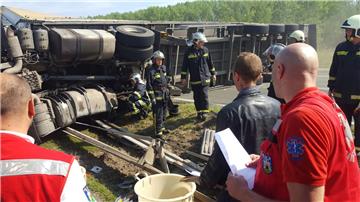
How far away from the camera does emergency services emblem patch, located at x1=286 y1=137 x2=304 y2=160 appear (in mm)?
1564

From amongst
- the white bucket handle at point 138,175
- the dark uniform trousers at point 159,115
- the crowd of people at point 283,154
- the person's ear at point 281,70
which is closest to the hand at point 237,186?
the crowd of people at point 283,154

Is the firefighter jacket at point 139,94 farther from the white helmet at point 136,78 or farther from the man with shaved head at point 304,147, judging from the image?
the man with shaved head at point 304,147

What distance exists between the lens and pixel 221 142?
2303 mm

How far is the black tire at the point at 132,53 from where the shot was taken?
7733mm

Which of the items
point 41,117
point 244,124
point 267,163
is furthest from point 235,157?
point 41,117

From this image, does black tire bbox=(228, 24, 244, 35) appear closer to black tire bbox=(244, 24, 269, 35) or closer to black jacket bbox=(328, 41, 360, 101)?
black tire bbox=(244, 24, 269, 35)

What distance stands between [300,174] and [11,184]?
106 centimetres

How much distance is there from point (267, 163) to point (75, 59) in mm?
5673

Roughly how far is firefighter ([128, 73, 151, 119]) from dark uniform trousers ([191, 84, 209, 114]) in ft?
3.00

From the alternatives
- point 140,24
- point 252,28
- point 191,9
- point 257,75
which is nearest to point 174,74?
point 140,24

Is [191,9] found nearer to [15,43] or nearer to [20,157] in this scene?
[15,43]

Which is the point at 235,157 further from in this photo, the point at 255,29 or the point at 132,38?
the point at 255,29

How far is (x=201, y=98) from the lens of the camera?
25.4 feet

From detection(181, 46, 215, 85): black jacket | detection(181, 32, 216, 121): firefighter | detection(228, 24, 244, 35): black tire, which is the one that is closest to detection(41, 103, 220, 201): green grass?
detection(181, 32, 216, 121): firefighter
